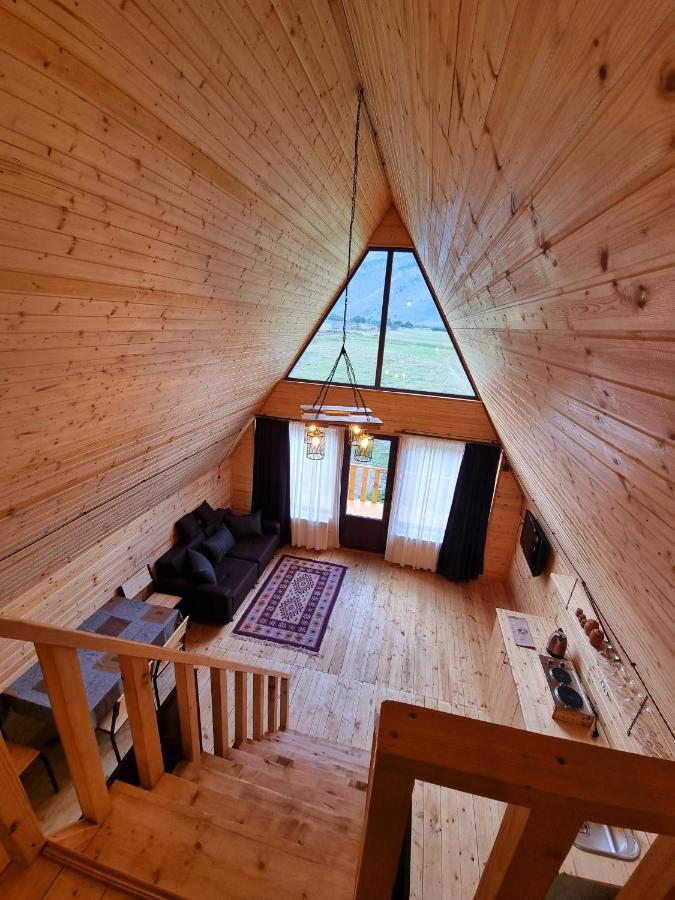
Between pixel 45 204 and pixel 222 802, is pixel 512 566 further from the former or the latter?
pixel 45 204

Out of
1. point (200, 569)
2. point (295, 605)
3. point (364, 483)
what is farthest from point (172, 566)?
point (364, 483)

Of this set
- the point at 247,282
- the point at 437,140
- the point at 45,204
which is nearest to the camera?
the point at 45,204

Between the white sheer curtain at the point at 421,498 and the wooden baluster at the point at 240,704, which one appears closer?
the wooden baluster at the point at 240,704

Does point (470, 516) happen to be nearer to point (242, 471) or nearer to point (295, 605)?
point (295, 605)

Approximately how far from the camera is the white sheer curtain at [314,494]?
20.4ft

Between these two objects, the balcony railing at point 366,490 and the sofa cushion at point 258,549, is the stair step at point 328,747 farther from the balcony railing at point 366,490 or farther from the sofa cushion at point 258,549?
the balcony railing at point 366,490

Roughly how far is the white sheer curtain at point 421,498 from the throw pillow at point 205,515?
2.51 meters

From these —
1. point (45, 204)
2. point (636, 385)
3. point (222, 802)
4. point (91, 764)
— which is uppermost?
point (45, 204)

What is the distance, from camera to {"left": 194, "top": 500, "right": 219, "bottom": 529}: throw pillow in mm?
5738

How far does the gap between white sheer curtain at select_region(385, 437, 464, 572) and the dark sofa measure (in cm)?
183

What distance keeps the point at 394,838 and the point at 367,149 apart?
3.34 meters

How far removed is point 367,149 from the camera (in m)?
2.78

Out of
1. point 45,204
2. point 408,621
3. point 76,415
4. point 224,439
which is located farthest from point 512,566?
point 45,204

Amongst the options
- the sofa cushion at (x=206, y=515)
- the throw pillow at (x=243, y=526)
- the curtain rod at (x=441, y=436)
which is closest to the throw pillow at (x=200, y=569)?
the sofa cushion at (x=206, y=515)
